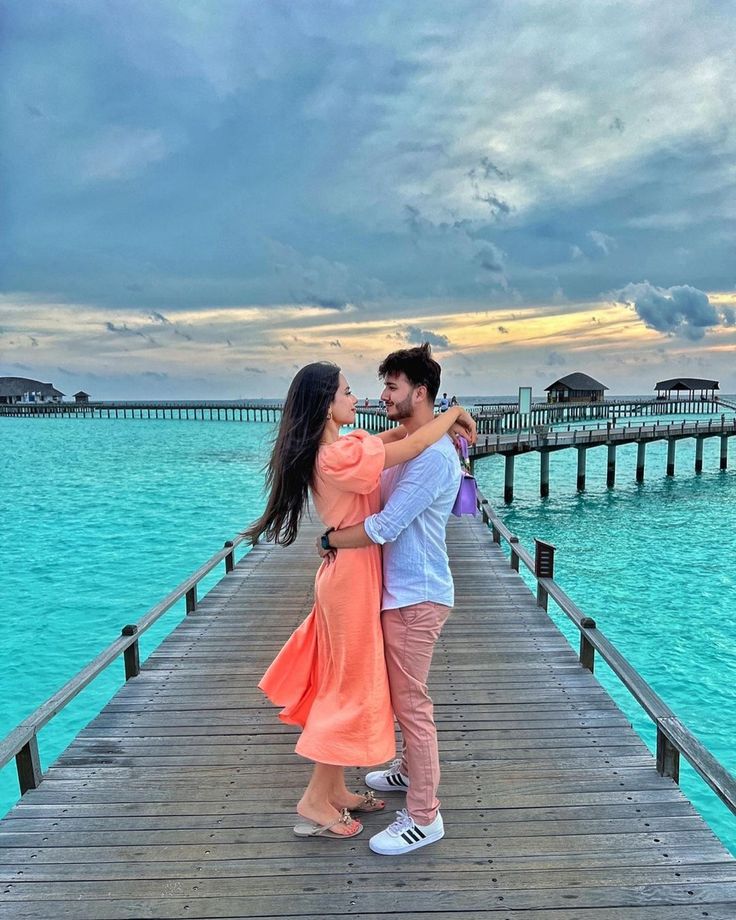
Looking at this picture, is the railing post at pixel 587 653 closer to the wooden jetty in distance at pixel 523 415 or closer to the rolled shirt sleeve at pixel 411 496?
the rolled shirt sleeve at pixel 411 496

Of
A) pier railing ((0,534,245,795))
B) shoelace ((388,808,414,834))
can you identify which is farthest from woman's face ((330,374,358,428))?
shoelace ((388,808,414,834))

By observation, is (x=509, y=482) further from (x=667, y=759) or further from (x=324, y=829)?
(x=324, y=829)

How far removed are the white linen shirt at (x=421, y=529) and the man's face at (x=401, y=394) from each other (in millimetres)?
196

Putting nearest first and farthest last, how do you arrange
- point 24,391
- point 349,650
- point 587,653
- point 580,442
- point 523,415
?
1. point 349,650
2. point 587,653
3. point 580,442
4. point 523,415
5. point 24,391

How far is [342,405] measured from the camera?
2721 mm

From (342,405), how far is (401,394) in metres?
0.25

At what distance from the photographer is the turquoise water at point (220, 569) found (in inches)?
369

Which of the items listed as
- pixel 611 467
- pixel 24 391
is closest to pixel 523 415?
pixel 611 467

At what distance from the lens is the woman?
265 cm

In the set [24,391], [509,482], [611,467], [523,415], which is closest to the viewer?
[509,482]

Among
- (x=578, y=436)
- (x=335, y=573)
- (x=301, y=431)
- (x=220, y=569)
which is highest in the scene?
(x=301, y=431)

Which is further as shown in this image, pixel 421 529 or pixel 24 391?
pixel 24 391

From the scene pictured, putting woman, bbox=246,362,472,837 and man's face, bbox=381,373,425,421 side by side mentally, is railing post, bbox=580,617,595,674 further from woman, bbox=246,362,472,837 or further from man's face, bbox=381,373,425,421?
man's face, bbox=381,373,425,421

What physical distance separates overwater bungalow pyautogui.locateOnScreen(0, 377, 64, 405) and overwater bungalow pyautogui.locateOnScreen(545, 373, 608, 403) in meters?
104
